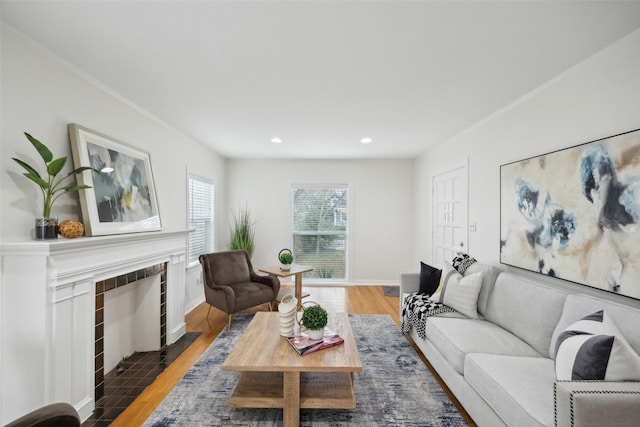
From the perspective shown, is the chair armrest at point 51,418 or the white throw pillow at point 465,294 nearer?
the chair armrest at point 51,418

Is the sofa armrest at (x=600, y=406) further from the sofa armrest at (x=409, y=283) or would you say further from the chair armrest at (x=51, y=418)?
the sofa armrest at (x=409, y=283)

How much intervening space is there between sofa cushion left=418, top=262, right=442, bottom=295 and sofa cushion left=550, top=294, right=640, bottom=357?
4.12 ft

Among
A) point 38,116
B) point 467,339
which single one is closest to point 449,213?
point 467,339

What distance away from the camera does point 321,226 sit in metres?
5.73

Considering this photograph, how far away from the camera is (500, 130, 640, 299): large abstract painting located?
1769 mm

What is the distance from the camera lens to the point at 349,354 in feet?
6.72

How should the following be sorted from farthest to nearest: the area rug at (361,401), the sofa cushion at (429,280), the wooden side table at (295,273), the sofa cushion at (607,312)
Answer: the wooden side table at (295,273), the sofa cushion at (429,280), the area rug at (361,401), the sofa cushion at (607,312)

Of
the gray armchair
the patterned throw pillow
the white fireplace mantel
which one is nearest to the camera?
the white fireplace mantel

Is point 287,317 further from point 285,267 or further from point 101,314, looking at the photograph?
point 285,267

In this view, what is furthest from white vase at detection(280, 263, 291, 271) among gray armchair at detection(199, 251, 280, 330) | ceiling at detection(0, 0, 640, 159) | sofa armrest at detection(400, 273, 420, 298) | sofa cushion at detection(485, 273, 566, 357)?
sofa cushion at detection(485, 273, 566, 357)

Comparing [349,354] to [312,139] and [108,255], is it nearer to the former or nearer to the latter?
[108,255]

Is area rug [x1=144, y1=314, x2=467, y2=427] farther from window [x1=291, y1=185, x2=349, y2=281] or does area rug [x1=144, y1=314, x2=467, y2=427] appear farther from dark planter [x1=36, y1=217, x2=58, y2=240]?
window [x1=291, y1=185, x2=349, y2=281]

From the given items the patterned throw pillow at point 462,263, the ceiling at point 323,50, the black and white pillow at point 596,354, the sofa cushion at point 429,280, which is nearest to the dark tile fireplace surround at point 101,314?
the ceiling at point 323,50

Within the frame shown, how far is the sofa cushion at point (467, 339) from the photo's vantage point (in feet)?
6.75
